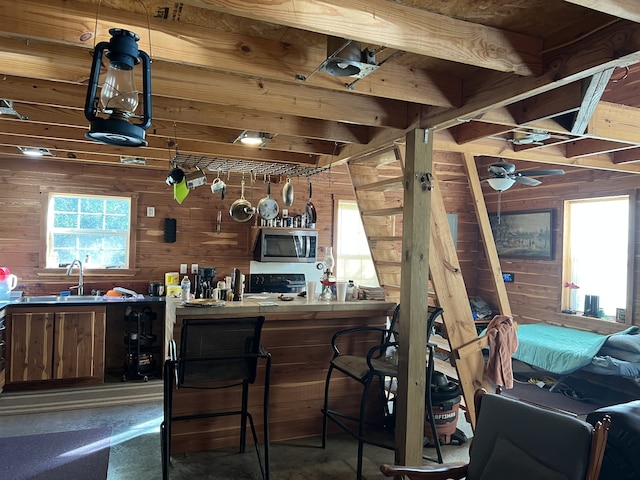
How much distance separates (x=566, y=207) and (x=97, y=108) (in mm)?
6048

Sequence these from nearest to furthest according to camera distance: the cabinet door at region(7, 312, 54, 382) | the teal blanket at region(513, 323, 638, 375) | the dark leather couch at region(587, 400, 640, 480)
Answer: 1. the dark leather couch at region(587, 400, 640, 480)
2. the cabinet door at region(7, 312, 54, 382)
3. the teal blanket at region(513, 323, 638, 375)

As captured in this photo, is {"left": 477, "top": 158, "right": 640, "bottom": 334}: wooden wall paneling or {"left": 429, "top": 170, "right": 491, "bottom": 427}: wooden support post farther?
{"left": 477, "top": 158, "right": 640, "bottom": 334}: wooden wall paneling

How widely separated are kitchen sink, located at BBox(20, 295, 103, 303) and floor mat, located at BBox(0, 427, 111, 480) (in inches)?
54.9

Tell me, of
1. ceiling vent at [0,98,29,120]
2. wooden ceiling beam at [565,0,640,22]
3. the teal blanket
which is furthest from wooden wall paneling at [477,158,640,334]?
ceiling vent at [0,98,29,120]

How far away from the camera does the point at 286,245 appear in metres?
5.52

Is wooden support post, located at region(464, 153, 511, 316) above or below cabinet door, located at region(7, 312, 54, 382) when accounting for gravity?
above

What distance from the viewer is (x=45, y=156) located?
4.51 meters

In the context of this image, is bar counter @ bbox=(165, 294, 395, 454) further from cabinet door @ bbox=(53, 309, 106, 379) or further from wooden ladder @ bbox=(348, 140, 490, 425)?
cabinet door @ bbox=(53, 309, 106, 379)

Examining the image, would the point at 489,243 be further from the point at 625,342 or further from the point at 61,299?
the point at 61,299

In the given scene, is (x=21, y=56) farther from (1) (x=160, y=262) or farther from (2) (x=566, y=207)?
(2) (x=566, y=207)

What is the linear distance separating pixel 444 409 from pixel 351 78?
2441 mm

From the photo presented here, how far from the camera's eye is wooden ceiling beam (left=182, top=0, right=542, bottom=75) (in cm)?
143

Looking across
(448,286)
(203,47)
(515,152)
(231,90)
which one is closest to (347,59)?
(203,47)

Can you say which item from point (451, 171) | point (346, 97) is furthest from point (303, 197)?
point (346, 97)
